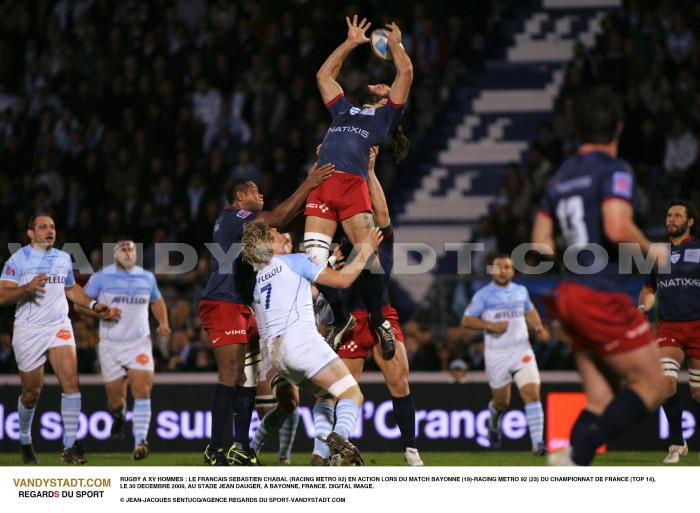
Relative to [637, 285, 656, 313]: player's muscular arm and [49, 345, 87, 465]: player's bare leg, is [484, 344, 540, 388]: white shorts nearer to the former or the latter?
[637, 285, 656, 313]: player's muscular arm

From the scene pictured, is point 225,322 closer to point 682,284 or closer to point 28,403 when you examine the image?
point 28,403

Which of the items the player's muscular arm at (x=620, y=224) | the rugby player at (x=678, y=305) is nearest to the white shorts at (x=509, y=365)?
the rugby player at (x=678, y=305)

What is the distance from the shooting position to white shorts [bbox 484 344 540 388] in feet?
46.7

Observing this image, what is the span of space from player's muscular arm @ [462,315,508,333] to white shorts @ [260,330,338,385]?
5061mm

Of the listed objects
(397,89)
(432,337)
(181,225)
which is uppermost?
(397,89)

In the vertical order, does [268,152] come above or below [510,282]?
above

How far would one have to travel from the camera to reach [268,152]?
20047 mm

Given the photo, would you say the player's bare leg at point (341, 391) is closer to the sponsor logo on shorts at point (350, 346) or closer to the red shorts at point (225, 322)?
the sponsor logo on shorts at point (350, 346)

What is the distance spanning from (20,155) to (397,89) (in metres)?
12.2

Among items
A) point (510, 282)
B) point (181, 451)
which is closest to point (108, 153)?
point (181, 451)

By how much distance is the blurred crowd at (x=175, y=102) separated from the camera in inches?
769
